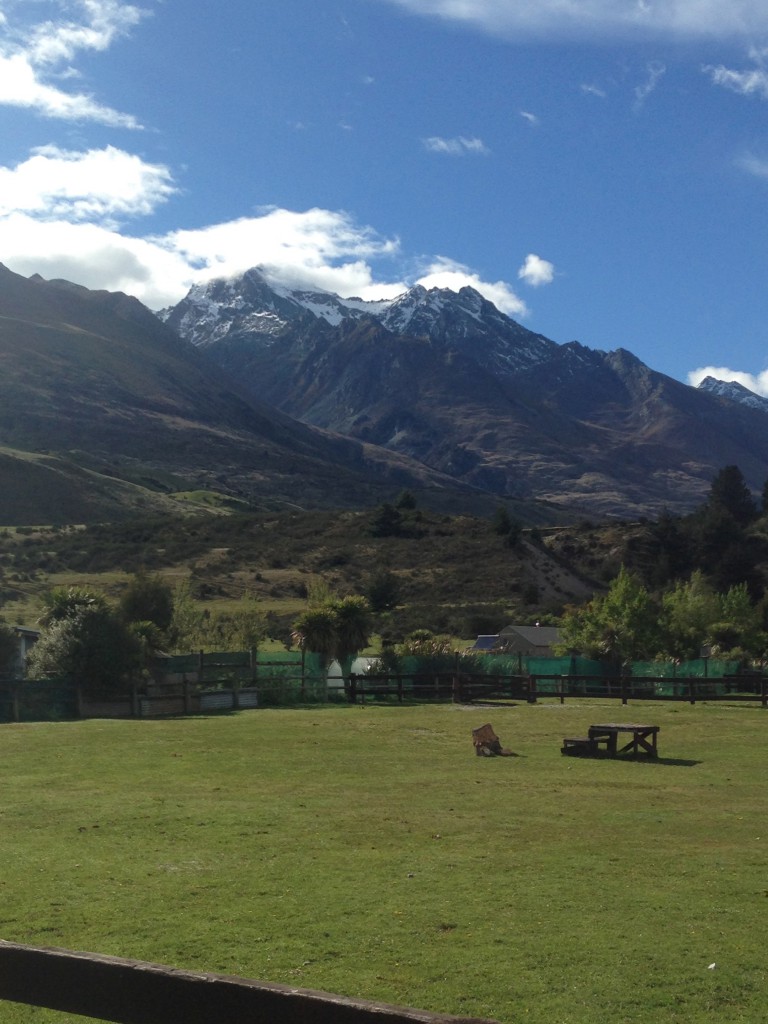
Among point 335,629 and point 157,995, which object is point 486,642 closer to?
point 335,629

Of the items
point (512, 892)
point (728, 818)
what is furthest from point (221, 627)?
point (512, 892)

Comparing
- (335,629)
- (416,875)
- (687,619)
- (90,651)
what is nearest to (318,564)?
(687,619)

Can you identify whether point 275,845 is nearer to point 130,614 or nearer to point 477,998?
point 477,998

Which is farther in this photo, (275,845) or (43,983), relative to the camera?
(275,845)

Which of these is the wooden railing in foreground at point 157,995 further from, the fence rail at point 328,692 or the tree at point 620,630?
the tree at point 620,630

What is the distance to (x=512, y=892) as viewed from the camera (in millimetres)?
10922

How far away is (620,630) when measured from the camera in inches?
2413

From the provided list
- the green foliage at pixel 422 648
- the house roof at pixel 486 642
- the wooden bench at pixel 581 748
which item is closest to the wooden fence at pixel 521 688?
the green foliage at pixel 422 648

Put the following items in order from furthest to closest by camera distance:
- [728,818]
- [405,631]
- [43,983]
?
1. [405,631]
2. [728,818]
3. [43,983]

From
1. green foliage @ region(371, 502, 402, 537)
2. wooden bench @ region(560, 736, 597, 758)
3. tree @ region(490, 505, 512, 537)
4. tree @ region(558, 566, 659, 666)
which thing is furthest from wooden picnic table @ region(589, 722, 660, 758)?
green foliage @ region(371, 502, 402, 537)

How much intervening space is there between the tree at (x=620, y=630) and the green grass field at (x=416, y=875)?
37.6 m

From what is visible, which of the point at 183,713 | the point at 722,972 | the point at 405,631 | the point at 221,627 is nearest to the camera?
the point at 722,972

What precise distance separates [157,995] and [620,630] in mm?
58562

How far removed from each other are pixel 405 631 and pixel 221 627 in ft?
67.3
